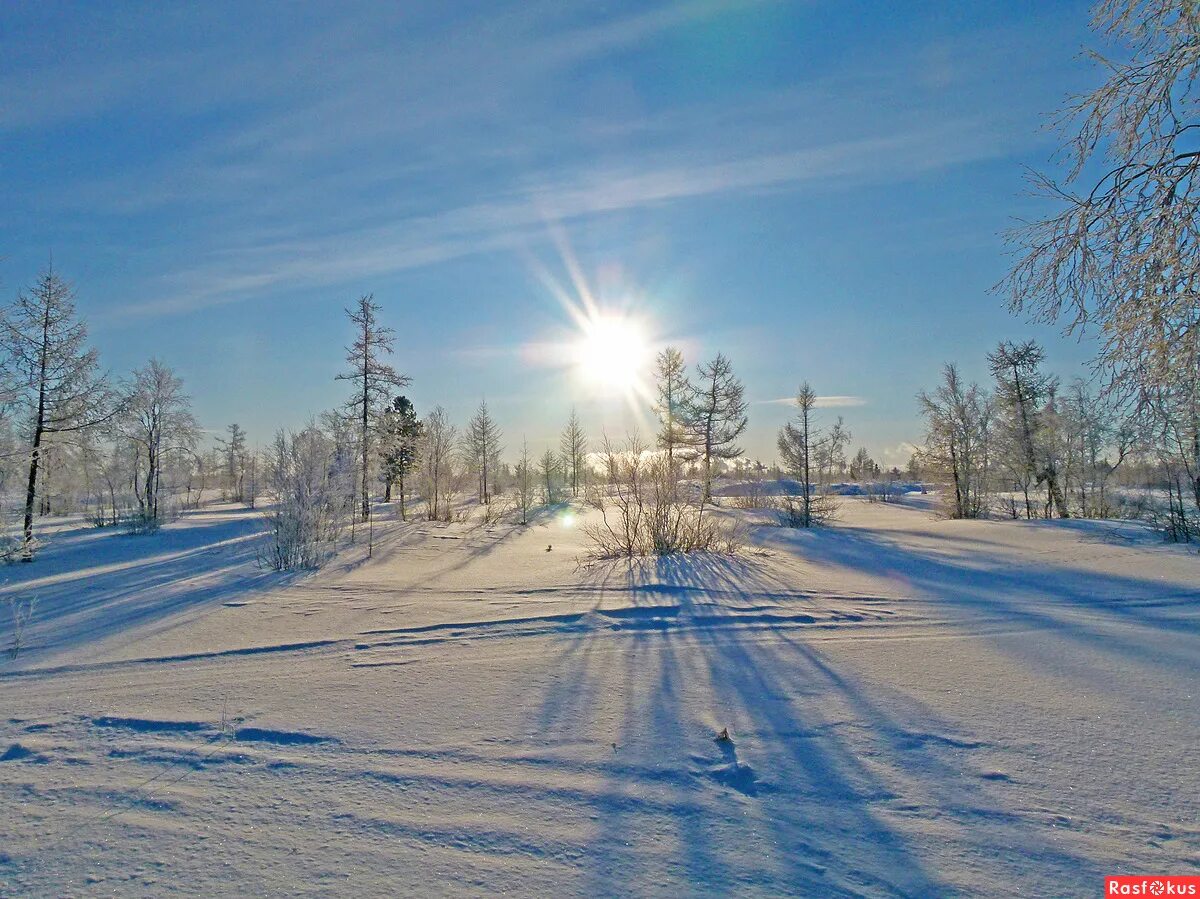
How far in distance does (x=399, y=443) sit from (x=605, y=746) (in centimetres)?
2180

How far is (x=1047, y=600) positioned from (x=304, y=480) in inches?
433

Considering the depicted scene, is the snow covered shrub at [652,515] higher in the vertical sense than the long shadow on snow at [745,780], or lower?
higher

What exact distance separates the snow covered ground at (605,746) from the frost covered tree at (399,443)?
16714 millimetres

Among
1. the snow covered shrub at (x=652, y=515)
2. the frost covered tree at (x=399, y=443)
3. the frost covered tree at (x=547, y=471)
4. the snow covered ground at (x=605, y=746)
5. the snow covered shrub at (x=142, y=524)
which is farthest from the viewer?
the frost covered tree at (x=547, y=471)

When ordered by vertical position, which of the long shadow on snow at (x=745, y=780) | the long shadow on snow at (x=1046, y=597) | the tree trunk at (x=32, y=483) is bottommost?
the long shadow on snow at (x=1046, y=597)

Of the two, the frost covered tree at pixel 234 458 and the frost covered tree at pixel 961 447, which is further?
the frost covered tree at pixel 234 458

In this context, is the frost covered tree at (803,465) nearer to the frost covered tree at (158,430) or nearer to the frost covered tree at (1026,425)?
the frost covered tree at (1026,425)

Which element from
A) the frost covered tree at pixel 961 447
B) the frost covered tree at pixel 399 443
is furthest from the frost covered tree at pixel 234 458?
the frost covered tree at pixel 961 447

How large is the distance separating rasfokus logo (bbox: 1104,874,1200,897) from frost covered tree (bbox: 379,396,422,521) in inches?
817

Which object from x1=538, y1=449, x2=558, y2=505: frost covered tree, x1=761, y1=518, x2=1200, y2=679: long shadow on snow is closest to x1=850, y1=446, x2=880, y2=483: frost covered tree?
x1=538, y1=449, x2=558, y2=505: frost covered tree

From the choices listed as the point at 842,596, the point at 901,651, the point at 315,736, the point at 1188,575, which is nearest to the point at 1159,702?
the point at 901,651

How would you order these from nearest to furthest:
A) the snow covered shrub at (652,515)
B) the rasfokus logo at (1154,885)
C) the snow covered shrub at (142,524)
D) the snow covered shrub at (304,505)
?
the rasfokus logo at (1154,885)
the snow covered shrub at (304,505)
the snow covered shrub at (652,515)
the snow covered shrub at (142,524)

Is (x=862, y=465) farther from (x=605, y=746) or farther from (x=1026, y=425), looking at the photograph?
(x=605, y=746)

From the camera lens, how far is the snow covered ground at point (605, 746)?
6.85ft
